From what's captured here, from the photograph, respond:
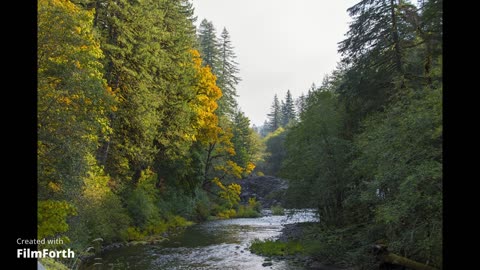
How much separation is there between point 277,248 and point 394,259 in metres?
8.61

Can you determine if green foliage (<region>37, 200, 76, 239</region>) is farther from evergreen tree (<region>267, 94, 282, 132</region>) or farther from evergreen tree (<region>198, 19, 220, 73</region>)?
evergreen tree (<region>267, 94, 282, 132</region>)

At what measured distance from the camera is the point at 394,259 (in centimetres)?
1190

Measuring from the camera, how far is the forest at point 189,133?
34.7 feet

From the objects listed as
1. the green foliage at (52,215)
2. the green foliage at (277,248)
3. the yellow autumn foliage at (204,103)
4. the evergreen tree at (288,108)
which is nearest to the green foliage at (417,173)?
the green foliage at (277,248)

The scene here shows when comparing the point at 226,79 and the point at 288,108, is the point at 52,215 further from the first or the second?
the point at 288,108

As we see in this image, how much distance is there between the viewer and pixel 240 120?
6725 centimetres

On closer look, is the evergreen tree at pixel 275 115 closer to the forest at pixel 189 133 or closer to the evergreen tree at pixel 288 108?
the evergreen tree at pixel 288 108

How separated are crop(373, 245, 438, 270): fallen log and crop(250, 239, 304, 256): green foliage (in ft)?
19.9

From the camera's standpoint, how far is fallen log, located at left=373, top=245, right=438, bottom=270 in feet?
34.7
